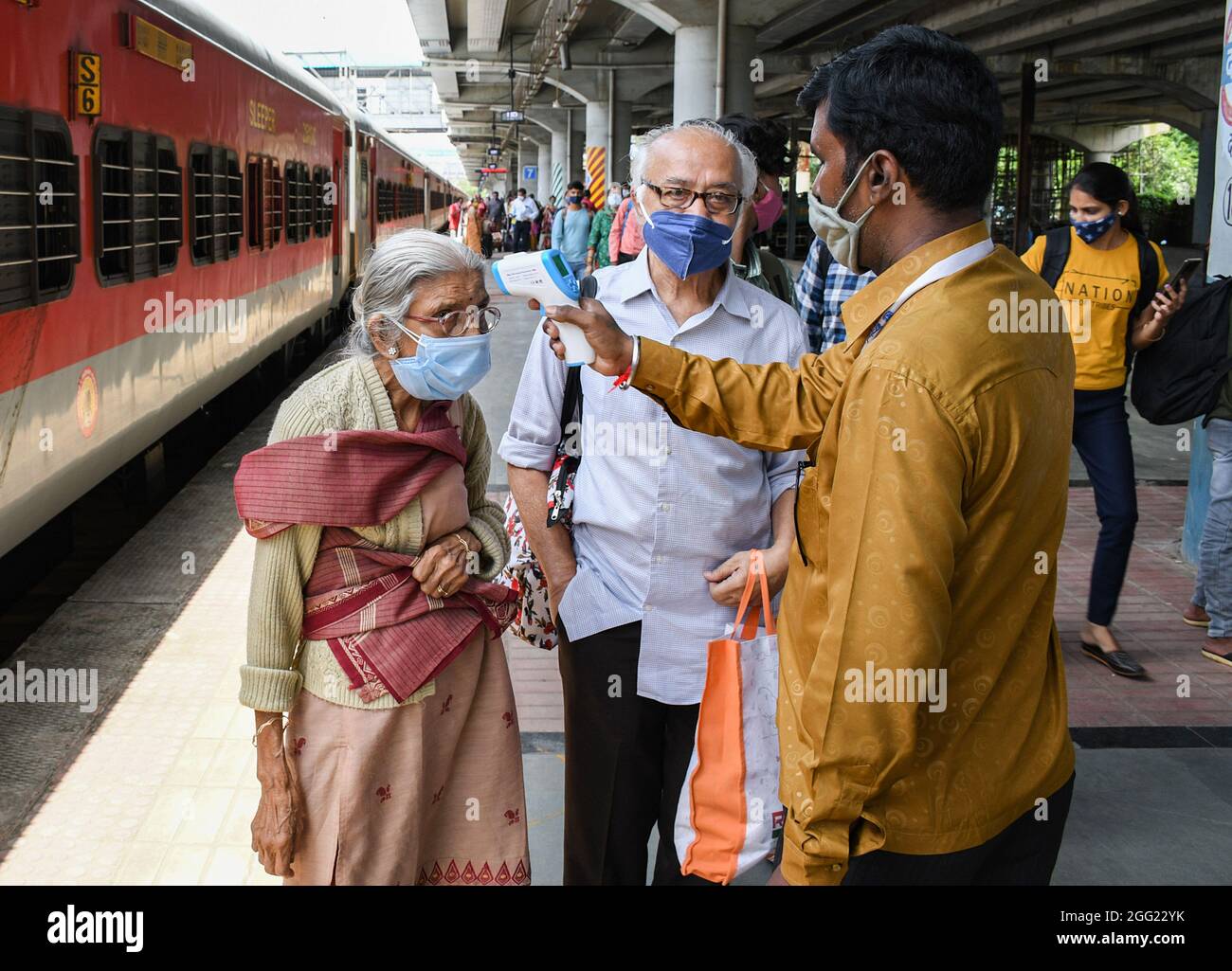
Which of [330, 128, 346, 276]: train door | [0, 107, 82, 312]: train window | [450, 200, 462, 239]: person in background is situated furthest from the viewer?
[450, 200, 462, 239]: person in background

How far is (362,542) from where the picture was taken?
2.62 meters

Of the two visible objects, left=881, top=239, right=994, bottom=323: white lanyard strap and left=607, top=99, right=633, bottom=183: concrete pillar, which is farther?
left=607, top=99, right=633, bottom=183: concrete pillar

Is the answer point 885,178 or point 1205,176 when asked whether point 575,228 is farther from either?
point 885,178

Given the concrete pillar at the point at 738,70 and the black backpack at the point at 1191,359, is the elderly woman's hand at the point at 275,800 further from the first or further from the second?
the concrete pillar at the point at 738,70

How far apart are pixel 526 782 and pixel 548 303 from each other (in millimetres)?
2546

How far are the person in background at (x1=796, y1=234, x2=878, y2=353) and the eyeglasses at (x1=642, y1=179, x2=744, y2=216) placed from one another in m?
1.26

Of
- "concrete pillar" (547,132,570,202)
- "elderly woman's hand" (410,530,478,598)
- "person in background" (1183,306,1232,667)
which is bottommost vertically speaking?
"person in background" (1183,306,1232,667)

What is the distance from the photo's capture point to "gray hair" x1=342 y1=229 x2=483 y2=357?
266 cm

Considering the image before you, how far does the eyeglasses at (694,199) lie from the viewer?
114 inches

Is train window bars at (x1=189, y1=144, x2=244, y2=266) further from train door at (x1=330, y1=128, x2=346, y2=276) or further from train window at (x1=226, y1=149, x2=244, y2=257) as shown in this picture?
train door at (x1=330, y1=128, x2=346, y2=276)

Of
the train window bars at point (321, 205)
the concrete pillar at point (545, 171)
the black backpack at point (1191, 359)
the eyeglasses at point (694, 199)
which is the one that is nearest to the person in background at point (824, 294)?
the eyeglasses at point (694, 199)

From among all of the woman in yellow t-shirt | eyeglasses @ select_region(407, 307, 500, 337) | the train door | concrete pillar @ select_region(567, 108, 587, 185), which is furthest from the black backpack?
concrete pillar @ select_region(567, 108, 587, 185)

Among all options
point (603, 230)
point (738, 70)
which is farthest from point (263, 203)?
point (738, 70)
